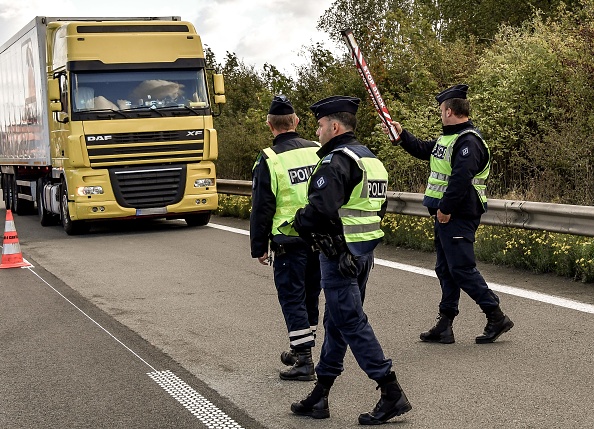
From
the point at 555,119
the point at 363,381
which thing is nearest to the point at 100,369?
the point at 363,381

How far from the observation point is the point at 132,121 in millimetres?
14977

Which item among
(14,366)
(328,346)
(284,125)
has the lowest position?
(14,366)

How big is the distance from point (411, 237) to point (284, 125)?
20.1ft

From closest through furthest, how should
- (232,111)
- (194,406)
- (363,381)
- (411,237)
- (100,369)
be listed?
Answer: (194,406)
(363,381)
(100,369)
(411,237)
(232,111)

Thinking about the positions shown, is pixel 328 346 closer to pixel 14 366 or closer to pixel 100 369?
pixel 100 369

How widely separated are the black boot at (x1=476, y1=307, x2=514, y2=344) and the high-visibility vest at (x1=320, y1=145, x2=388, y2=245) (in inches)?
80.0

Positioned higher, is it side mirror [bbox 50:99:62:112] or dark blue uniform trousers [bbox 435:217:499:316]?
side mirror [bbox 50:99:62:112]

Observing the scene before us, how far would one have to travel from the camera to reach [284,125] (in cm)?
593

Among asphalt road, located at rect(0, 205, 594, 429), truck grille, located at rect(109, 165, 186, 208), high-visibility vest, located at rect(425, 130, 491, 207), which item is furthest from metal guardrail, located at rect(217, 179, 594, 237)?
truck grille, located at rect(109, 165, 186, 208)

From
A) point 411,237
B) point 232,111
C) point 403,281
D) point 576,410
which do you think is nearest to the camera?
point 576,410

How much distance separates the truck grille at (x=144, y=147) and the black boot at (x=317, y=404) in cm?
1043

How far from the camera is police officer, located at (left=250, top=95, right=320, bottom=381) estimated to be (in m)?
5.83

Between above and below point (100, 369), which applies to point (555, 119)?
above

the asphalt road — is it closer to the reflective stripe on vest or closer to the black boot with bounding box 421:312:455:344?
the black boot with bounding box 421:312:455:344
